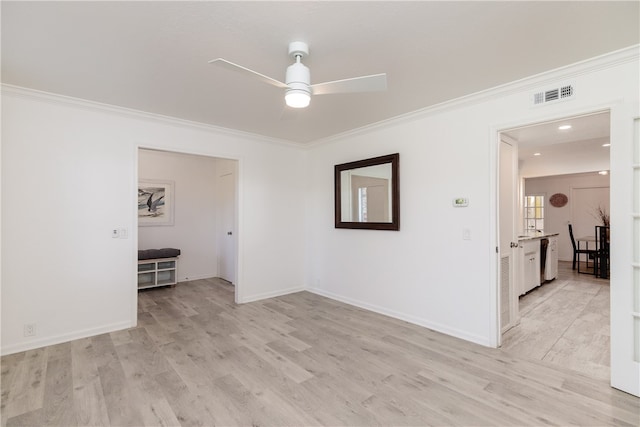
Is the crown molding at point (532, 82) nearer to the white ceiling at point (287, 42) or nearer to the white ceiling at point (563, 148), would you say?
the white ceiling at point (287, 42)

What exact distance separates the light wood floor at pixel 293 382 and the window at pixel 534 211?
23.3ft

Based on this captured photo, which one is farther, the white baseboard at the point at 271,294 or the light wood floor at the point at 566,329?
the white baseboard at the point at 271,294

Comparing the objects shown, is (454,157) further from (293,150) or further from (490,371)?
(293,150)

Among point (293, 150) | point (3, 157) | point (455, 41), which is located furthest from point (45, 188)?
point (455, 41)

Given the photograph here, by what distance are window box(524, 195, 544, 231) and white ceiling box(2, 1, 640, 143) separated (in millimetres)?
7250

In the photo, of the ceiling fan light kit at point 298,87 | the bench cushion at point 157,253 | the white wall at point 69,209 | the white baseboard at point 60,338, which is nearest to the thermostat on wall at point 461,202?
the ceiling fan light kit at point 298,87

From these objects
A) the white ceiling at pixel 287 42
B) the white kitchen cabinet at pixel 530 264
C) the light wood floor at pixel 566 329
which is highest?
the white ceiling at pixel 287 42

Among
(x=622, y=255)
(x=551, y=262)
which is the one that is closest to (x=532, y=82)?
(x=622, y=255)

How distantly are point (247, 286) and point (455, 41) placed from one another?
3920 millimetres

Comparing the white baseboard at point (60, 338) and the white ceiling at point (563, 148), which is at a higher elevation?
the white ceiling at point (563, 148)

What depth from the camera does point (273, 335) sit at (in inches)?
131

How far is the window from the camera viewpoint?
28.1ft

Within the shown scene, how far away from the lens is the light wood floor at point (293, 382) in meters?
1.99

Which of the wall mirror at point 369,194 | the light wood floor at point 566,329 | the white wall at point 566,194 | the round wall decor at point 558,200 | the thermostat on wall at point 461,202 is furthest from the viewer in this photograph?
the round wall decor at point 558,200
